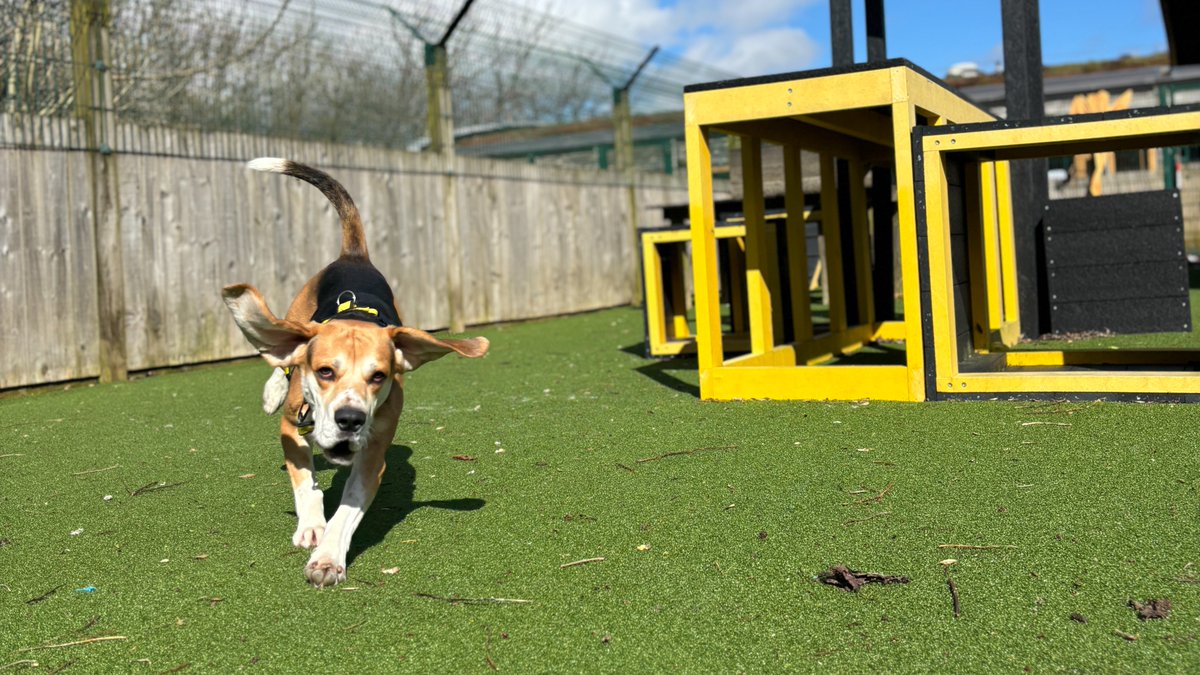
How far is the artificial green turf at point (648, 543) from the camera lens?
9.23ft

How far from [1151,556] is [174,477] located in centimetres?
404

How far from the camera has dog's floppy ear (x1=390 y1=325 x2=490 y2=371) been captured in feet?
12.1

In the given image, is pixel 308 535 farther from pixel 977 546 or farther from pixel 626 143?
pixel 626 143

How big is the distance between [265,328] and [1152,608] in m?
2.66

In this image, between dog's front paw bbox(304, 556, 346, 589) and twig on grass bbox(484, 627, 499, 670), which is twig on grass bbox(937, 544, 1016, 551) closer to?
twig on grass bbox(484, 627, 499, 670)

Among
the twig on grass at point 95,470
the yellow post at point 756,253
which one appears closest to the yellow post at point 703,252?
the yellow post at point 756,253

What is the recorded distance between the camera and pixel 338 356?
Result: 3.51m

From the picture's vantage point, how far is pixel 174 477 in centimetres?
518

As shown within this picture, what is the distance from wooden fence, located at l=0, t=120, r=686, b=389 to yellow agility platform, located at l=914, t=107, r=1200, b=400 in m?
6.51

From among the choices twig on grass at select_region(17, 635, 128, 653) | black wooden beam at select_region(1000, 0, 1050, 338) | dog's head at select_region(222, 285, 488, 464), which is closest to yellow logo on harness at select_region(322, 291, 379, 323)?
dog's head at select_region(222, 285, 488, 464)

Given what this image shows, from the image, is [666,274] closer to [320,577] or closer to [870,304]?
[870,304]

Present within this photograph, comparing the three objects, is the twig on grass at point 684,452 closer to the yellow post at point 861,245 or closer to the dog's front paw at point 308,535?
the dog's front paw at point 308,535

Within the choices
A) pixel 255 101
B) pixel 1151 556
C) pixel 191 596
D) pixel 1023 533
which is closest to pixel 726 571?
pixel 1023 533

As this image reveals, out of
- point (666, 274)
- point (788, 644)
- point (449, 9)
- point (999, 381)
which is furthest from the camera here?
point (449, 9)
